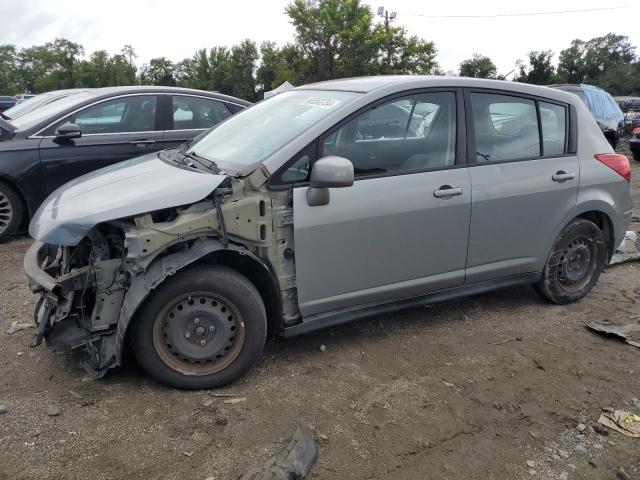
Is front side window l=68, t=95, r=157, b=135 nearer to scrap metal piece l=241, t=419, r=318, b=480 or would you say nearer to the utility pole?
scrap metal piece l=241, t=419, r=318, b=480

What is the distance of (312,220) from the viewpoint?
3.22 meters

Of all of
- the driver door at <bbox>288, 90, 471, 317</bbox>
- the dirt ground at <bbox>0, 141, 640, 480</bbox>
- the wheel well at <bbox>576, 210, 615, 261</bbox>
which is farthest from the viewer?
the wheel well at <bbox>576, 210, 615, 261</bbox>

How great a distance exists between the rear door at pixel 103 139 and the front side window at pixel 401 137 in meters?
3.72

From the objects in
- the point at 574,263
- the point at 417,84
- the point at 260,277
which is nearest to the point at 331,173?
the point at 260,277

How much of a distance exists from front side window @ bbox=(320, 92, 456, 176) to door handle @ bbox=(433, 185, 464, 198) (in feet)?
0.56

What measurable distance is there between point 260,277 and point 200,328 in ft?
1.49

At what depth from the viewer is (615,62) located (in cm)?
5472

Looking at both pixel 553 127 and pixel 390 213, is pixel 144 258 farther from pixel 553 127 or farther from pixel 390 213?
pixel 553 127

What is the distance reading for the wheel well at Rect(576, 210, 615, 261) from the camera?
4.49 metres

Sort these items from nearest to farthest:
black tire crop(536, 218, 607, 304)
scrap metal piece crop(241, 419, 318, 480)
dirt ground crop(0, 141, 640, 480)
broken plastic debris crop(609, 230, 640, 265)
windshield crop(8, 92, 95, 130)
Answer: scrap metal piece crop(241, 419, 318, 480)
dirt ground crop(0, 141, 640, 480)
black tire crop(536, 218, 607, 304)
broken plastic debris crop(609, 230, 640, 265)
windshield crop(8, 92, 95, 130)

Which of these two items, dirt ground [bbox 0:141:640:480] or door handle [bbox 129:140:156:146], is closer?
dirt ground [bbox 0:141:640:480]

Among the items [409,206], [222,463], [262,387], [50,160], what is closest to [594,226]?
[409,206]

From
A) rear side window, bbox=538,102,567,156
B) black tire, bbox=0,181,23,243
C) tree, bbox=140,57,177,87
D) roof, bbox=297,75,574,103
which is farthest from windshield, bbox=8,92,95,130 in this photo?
tree, bbox=140,57,177,87

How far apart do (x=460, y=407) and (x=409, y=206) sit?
1.26 metres
